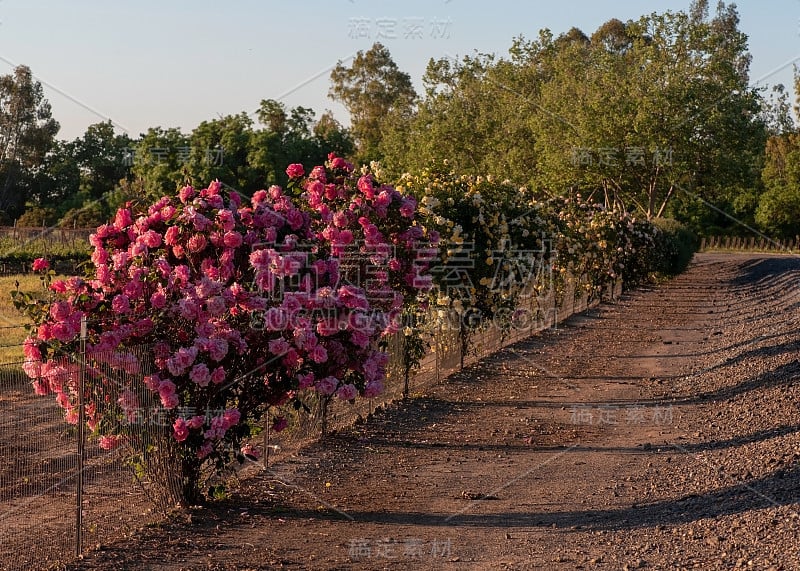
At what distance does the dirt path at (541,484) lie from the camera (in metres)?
7.75

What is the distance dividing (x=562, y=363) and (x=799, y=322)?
6.49 m

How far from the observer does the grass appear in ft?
56.0

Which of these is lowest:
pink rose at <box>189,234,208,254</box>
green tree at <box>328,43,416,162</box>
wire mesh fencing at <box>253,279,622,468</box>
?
wire mesh fencing at <box>253,279,622,468</box>

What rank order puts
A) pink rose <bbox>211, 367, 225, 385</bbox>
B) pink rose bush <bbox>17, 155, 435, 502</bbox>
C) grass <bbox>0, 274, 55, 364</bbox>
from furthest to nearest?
1. grass <bbox>0, 274, 55, 364</bbox>
2. pink rose <bbox>211, 367, 225, 385</bbox>
3. pink rose bush <bbox>17, 155, 435, 502</bbox>

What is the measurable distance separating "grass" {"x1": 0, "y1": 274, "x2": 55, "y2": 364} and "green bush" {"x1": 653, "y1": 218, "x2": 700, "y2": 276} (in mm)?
20972

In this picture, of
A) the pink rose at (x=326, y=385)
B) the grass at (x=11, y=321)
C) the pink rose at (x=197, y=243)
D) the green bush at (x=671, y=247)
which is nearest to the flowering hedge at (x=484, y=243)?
the pink rose at (x=326, y=385)

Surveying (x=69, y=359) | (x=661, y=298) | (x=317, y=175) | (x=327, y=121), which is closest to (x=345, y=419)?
(x=317, y=175)

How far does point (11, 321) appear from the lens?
21922 mm

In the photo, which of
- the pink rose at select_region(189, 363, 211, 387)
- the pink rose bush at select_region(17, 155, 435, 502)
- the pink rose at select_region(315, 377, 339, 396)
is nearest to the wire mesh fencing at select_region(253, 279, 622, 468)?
the pink rose at select_region(315, 377, 339, 396)

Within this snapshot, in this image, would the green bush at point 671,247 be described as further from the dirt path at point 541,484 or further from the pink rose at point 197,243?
the pink rose at point 197,243

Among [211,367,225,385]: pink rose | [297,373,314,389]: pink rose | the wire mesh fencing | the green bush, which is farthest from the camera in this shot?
the green bush

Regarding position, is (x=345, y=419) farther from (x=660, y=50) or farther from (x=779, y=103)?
(x=779, y=103)

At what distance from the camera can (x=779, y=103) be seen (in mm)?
96312

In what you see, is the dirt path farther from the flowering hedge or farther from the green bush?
the green bush
